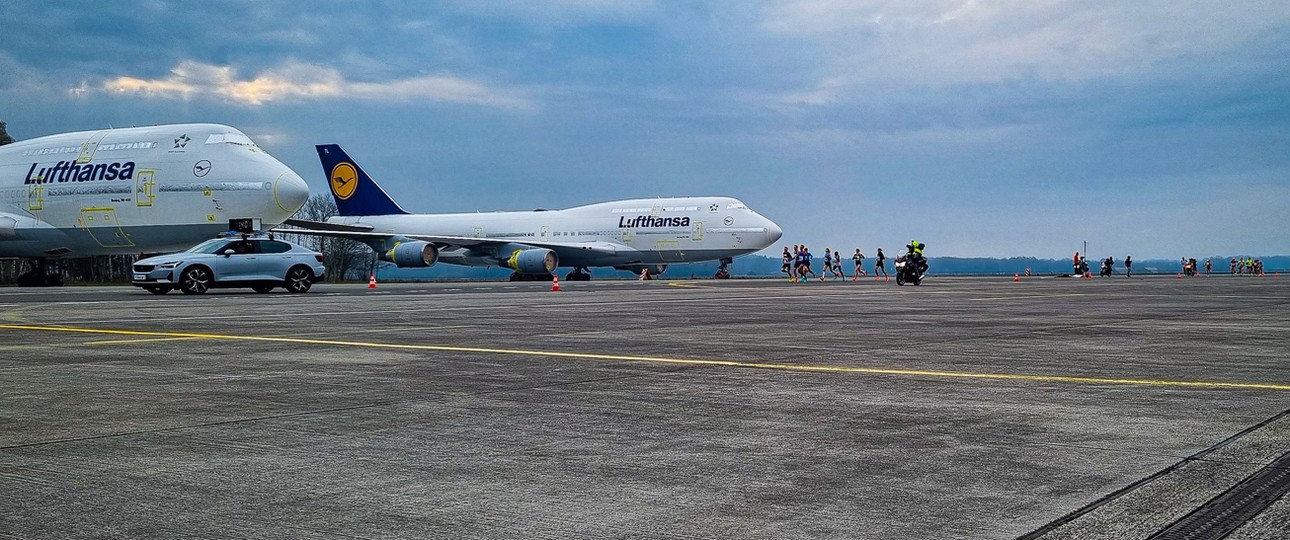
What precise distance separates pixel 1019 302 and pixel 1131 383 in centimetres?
1455

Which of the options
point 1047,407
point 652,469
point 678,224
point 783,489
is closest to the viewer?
point 783,489

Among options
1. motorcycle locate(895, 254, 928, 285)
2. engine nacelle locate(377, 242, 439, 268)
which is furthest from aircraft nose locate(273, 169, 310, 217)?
motorcycle locate(895, 254, 928, 285)

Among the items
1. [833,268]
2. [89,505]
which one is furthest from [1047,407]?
[833,268]

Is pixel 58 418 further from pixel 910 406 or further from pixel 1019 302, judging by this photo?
pixel 1019 302

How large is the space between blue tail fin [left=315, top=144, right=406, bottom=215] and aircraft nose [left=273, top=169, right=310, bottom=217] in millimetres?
26748

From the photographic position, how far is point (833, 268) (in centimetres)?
6025

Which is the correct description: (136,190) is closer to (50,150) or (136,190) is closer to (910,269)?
(50,150)

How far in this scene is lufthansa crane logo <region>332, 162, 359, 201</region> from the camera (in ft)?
208

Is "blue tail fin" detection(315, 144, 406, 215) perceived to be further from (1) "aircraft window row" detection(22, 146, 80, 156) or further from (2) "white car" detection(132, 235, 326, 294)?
(2) "white car" detection(132, 235, 326, 294)

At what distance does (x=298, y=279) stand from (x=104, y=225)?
43.8ft

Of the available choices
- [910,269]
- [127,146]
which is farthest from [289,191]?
[910,269]

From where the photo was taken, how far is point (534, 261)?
50.7 m

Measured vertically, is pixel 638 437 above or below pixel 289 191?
below

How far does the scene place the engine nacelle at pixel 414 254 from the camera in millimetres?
50969
